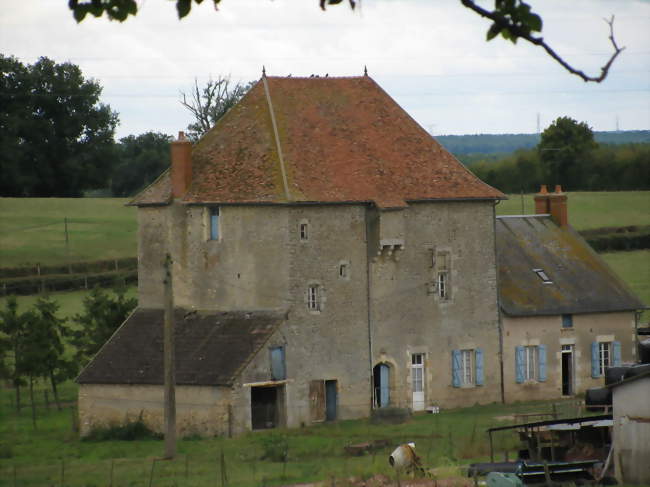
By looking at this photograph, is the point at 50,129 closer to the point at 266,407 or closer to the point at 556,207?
the point at 556,207

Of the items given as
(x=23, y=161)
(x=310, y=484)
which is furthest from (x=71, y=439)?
(x=23, y=161)

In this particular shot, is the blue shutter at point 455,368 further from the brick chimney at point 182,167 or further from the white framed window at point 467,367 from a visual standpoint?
the brick chimney at point 182,167

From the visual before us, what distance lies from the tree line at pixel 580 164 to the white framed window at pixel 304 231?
57.0 m

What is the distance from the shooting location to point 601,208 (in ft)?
277

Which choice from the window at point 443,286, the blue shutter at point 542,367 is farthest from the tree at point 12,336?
the blue shutter at point 542,367

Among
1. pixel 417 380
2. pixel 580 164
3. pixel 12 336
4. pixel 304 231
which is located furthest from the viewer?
pixel 580 164

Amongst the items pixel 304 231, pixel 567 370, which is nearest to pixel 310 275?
pixel 304 231

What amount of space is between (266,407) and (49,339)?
789 centimetres

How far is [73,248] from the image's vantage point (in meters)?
72.6

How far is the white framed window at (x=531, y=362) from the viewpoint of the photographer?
46.3m

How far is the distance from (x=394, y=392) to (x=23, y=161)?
45943 millimetres

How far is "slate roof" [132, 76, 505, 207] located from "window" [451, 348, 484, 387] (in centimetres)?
490

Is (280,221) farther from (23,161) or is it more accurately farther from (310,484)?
(23,161)

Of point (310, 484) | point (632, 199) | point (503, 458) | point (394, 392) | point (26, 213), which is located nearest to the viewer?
point (310, 484)
